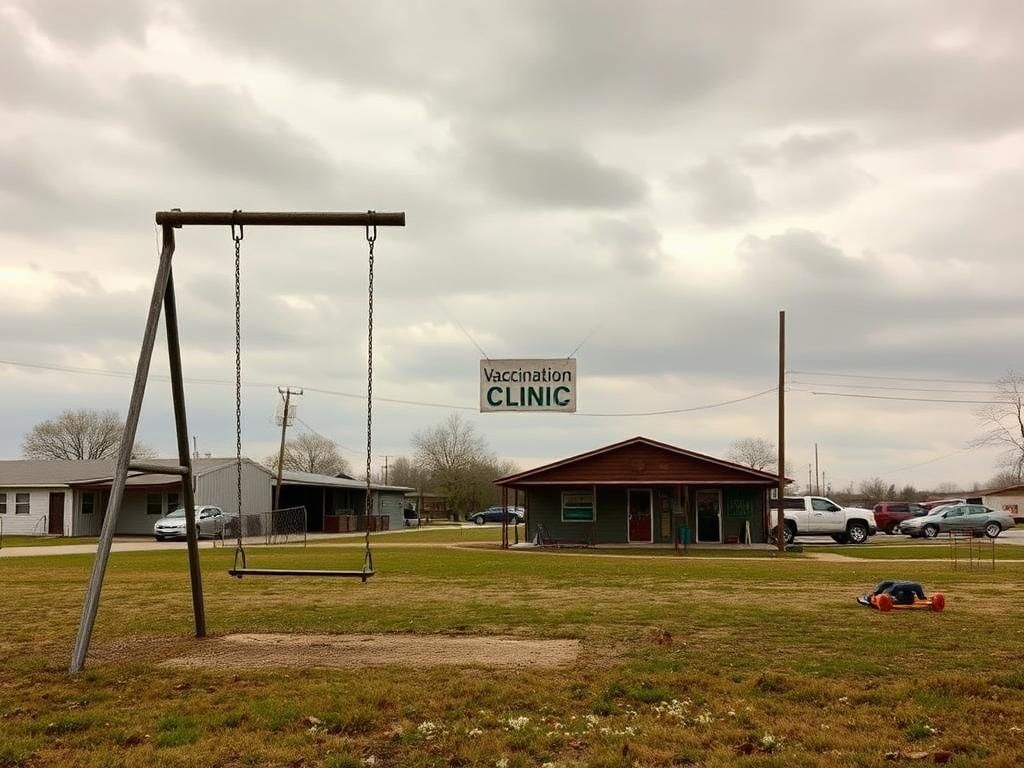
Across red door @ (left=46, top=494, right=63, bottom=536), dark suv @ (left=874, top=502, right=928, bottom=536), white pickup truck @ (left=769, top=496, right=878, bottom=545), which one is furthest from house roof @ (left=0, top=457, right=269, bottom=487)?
dark suv @ (left=874, top=502, right=928, bottom=536)

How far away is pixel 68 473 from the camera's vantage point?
50.5 metres

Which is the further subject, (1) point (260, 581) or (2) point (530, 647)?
(1) point (260, 581)

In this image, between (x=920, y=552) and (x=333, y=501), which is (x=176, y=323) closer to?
(x=920, y=552)

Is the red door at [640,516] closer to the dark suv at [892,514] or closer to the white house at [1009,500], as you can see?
the dark suv at [892,514]

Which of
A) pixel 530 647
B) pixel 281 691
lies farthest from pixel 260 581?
pixel 281 691

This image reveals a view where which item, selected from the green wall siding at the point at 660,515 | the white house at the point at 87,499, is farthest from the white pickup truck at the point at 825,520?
the white house at the point at 87,499

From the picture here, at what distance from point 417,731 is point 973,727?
11.2 feet

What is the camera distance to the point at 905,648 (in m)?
8.55

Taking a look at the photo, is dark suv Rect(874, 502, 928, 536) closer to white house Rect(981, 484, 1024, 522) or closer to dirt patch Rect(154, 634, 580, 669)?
white house Rect(981, 484, 1024, 522)

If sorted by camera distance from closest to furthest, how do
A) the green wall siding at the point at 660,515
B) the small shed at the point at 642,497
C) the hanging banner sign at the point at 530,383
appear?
the hanging banner sign at the point at 530,383 < the small shed at the point at 642,497 < the green wall siding at the point at 660,515

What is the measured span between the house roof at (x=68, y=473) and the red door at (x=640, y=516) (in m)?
22.8

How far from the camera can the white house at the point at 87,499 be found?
46.2 m

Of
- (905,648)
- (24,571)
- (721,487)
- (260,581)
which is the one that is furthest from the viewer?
(721,487)

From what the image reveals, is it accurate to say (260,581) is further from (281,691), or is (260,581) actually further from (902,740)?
(902,740)
